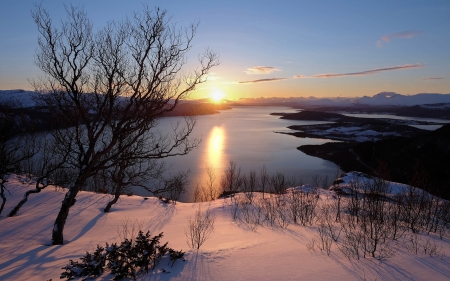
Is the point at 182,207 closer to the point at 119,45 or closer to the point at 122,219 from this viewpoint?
the point at 122,219

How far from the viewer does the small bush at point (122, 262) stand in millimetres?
5105

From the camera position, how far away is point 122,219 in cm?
1203

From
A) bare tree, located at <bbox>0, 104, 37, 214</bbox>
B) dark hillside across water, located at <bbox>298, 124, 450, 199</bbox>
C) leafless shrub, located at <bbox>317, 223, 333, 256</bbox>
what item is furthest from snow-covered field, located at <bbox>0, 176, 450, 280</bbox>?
dark hillside across water, located at <bbox>298, 124, 450, 199</bbox>

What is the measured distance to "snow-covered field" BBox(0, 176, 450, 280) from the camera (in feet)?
17.3

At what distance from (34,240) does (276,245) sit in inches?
313

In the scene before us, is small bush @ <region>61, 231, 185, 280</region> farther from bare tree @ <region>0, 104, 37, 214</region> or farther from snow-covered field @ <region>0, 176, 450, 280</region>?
bare tree @ <region>0, 104, 37, 214</region>

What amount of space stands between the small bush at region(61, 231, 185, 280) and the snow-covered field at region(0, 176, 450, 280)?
0.20m

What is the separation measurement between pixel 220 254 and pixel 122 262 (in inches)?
89.0

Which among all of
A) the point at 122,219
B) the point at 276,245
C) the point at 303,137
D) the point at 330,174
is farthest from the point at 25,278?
the point at 303,137

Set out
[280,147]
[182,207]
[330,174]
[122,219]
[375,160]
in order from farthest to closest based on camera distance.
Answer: [280,147] → [375,160] → [330,174] → [182,207] → [122,219]

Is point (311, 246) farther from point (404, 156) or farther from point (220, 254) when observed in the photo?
point (404, 156)

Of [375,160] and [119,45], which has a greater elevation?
[119,45]

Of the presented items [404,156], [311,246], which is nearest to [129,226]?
[311,246]

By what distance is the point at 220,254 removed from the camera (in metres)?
6.31
